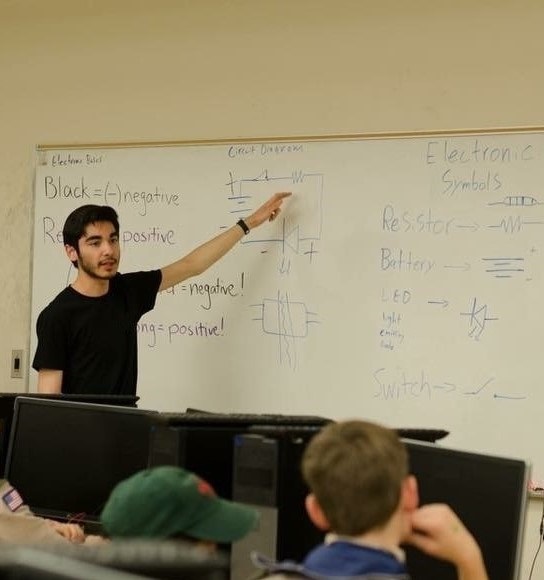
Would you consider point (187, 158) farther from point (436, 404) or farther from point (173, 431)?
point (173, 431)

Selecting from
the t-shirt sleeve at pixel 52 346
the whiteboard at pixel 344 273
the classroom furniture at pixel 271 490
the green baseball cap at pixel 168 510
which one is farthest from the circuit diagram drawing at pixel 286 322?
the green baseball cap at pixel 168 510

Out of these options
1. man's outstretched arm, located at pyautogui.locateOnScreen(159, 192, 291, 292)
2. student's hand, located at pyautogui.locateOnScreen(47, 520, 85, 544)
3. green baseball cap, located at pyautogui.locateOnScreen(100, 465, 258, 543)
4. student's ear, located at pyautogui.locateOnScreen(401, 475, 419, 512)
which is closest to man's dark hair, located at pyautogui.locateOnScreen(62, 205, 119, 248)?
man's outstretched arm, located at pyautogui.locateOnScreen(159, 192, 291, 292)

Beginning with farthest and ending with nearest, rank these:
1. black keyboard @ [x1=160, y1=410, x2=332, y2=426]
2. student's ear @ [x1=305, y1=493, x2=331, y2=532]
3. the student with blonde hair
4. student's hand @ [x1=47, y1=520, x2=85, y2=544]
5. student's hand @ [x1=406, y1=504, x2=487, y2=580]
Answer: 1. student's hand @ [x1=47, y1=520, x2=85, y2=544]
2. black keyboard @ [x1=160, y1=410, x2=332, y2=426]
3. student's hand @ [x1=406, y1=504, x2=487, y2=580]
4. student's ear @ [x1=305, y1=493, x2=331, y2=532]
5. the student with blonde hair

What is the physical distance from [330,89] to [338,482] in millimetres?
2349

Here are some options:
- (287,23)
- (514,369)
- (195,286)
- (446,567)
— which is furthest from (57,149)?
(446,567)

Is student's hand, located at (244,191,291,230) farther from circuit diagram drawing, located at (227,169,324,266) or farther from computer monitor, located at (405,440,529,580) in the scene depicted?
computer monitor, located at (405,440,529,580)

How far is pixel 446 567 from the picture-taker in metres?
1.71

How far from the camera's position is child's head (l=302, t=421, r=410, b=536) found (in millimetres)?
1284

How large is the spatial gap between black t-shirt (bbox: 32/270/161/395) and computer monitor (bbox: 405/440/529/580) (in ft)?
5.41

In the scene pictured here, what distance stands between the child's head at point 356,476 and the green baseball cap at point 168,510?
0.51 ft

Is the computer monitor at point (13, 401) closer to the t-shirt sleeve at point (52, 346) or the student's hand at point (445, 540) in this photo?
the t-shirt sleeve at point (52, 346)

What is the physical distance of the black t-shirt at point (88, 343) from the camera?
123 inches

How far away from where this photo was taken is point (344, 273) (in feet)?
11.0

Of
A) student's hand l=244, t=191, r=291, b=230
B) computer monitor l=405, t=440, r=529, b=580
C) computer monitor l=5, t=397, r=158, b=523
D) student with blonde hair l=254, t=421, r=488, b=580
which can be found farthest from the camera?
student's hand l=244, t=191, r=291, b=230
